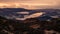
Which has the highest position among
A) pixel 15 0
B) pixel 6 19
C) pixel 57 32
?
pixel 15 0

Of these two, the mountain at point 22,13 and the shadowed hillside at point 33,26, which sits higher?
the mountain at point 22,13

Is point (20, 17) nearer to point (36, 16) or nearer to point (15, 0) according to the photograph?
point (36, 16)

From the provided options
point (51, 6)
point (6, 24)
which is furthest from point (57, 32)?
Answer: point (6, 24)

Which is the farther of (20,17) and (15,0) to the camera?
(15,0)

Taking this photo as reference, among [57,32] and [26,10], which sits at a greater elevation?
[26,10]
